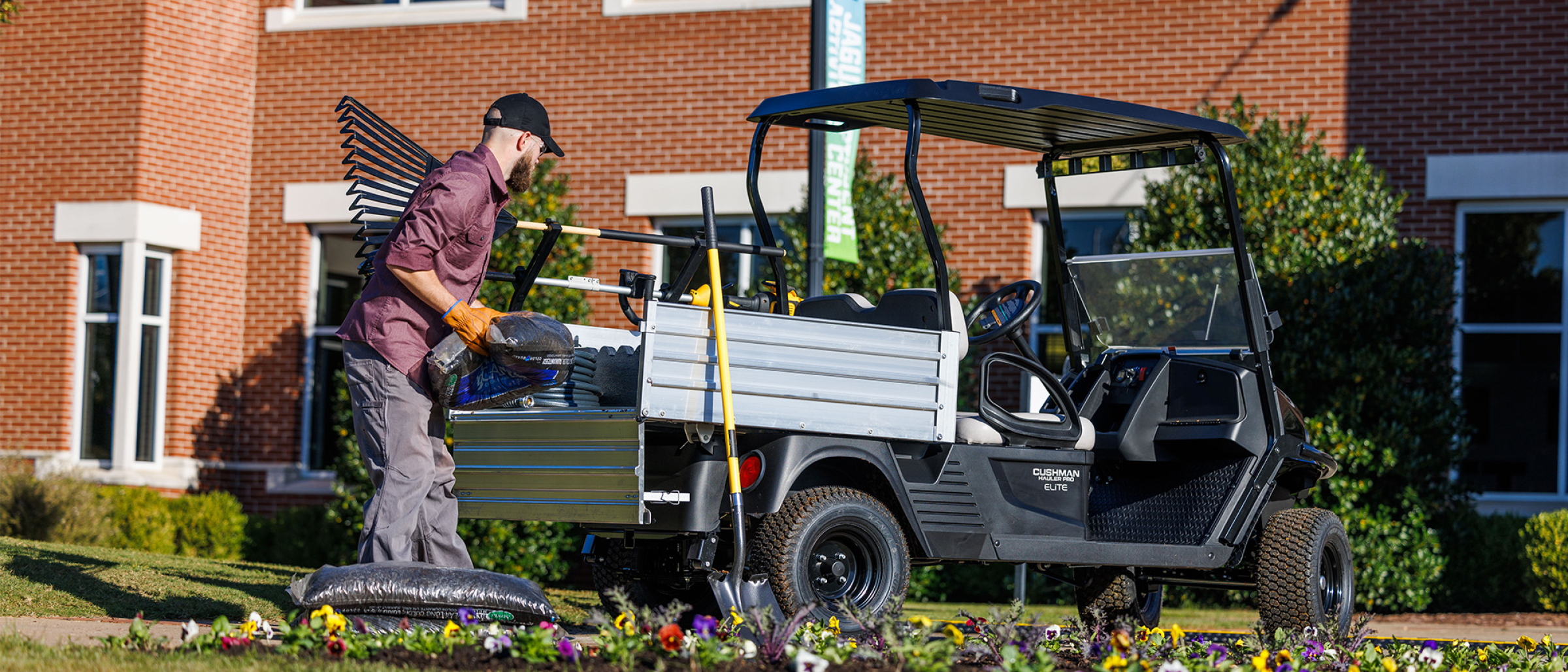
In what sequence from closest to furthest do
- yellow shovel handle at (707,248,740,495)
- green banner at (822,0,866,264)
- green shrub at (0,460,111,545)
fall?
yellow shovel handle at (707,248,740,495), green banner at (822,0,866,264), green shrub at (0,460,111,545)

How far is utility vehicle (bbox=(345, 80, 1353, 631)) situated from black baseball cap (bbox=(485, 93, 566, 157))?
1.67 feet

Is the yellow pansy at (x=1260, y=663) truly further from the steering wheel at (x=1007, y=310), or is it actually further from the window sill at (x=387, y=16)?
the window sill at (x=387, y=16)

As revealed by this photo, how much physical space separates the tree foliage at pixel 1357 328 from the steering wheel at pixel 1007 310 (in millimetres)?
4250

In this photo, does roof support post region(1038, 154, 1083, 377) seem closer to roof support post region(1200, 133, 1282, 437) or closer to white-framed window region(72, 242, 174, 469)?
roof support post region(1200, 133, 1282, 437)

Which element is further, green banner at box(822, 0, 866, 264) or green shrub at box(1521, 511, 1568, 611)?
green shrub at box(1521, 511, 1568, 611)

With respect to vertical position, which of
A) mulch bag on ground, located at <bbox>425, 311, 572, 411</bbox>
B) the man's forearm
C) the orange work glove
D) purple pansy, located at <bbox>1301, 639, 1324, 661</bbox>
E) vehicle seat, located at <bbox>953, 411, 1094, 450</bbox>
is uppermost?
the man's forearm

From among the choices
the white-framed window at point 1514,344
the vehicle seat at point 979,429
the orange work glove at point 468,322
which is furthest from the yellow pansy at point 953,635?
the white-framed window at point 1514,344

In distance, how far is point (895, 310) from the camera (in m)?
6.04

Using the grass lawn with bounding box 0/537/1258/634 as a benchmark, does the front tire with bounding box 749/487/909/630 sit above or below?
above

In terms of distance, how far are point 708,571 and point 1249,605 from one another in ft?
23.9

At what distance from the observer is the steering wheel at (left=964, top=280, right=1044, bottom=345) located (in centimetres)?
660

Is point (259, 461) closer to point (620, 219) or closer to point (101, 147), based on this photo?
point (101, 147)

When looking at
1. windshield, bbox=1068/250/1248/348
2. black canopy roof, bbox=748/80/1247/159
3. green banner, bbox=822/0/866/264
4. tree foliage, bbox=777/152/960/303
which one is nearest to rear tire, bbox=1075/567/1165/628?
windshield, bbox=1068/250/1248/348

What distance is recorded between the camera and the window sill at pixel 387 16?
1371 centimetres
